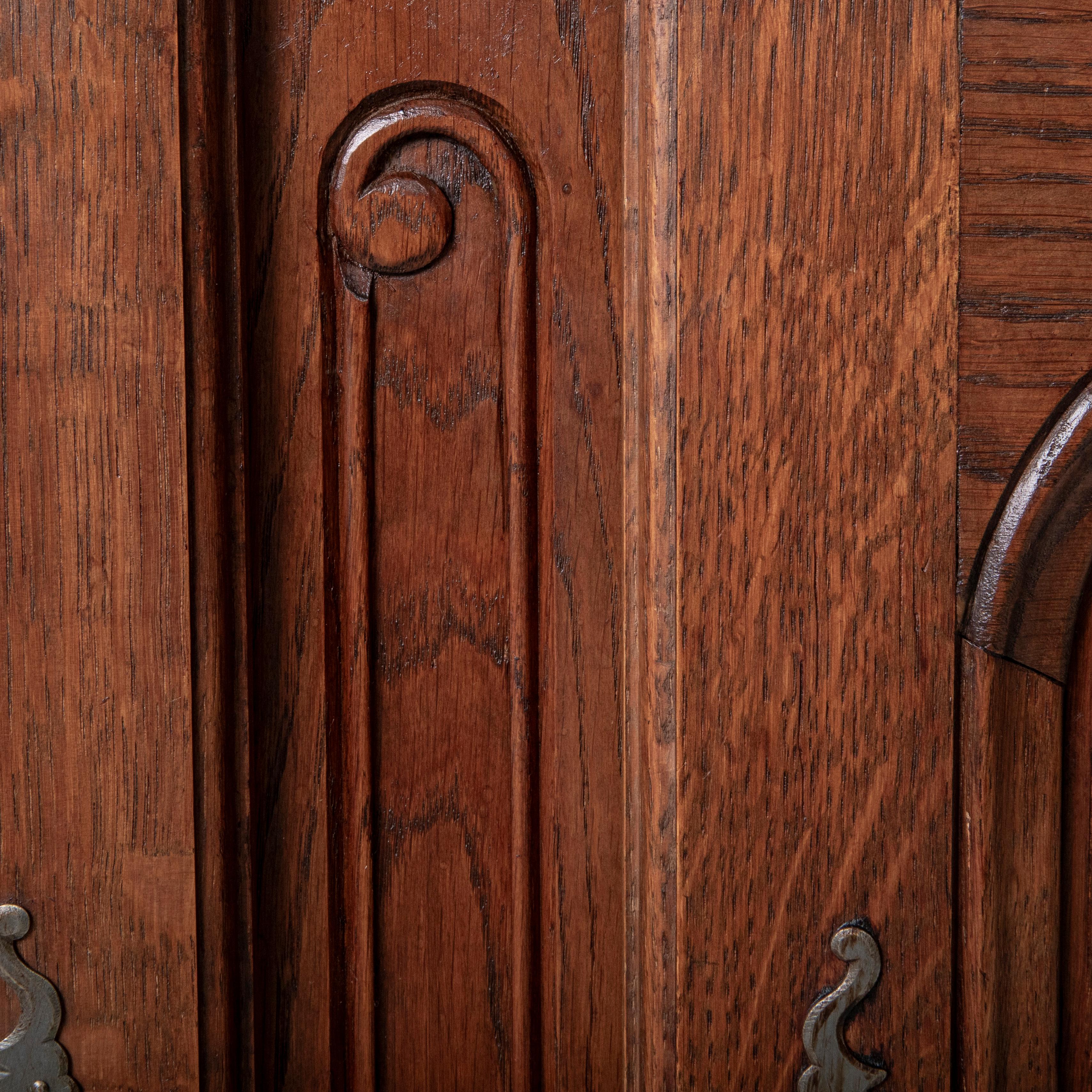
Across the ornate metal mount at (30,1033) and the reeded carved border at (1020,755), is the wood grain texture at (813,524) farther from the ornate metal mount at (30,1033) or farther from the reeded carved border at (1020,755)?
the ornate metal mount at (30,1033)

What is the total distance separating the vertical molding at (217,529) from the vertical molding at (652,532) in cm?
17

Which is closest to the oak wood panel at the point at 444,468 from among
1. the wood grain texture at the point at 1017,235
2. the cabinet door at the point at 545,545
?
the cabinet door at the point at 545,545

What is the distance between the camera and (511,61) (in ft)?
1.30

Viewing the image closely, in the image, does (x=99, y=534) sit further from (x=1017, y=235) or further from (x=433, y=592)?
(x=1017, y=235)

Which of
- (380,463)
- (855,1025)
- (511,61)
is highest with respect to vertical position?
(511,61)

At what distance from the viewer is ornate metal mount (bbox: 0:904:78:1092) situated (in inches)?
15.2

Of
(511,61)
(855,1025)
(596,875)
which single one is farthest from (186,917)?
(511,61)

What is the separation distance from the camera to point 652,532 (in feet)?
1.27

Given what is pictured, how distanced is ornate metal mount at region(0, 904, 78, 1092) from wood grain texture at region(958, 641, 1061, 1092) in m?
0.39

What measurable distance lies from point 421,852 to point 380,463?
179 millimetres

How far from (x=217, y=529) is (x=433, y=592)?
0.32ft

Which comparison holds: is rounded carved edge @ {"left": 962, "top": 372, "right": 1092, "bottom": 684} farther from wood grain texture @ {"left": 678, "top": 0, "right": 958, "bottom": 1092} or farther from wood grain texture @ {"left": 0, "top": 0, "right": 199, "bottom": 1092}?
wood grain texture @ {"left": 0, "top": 0, "right": 199, "bottom": 1092}

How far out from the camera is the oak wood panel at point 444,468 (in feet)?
1.30

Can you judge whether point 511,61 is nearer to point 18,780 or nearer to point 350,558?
→ point 350,558
